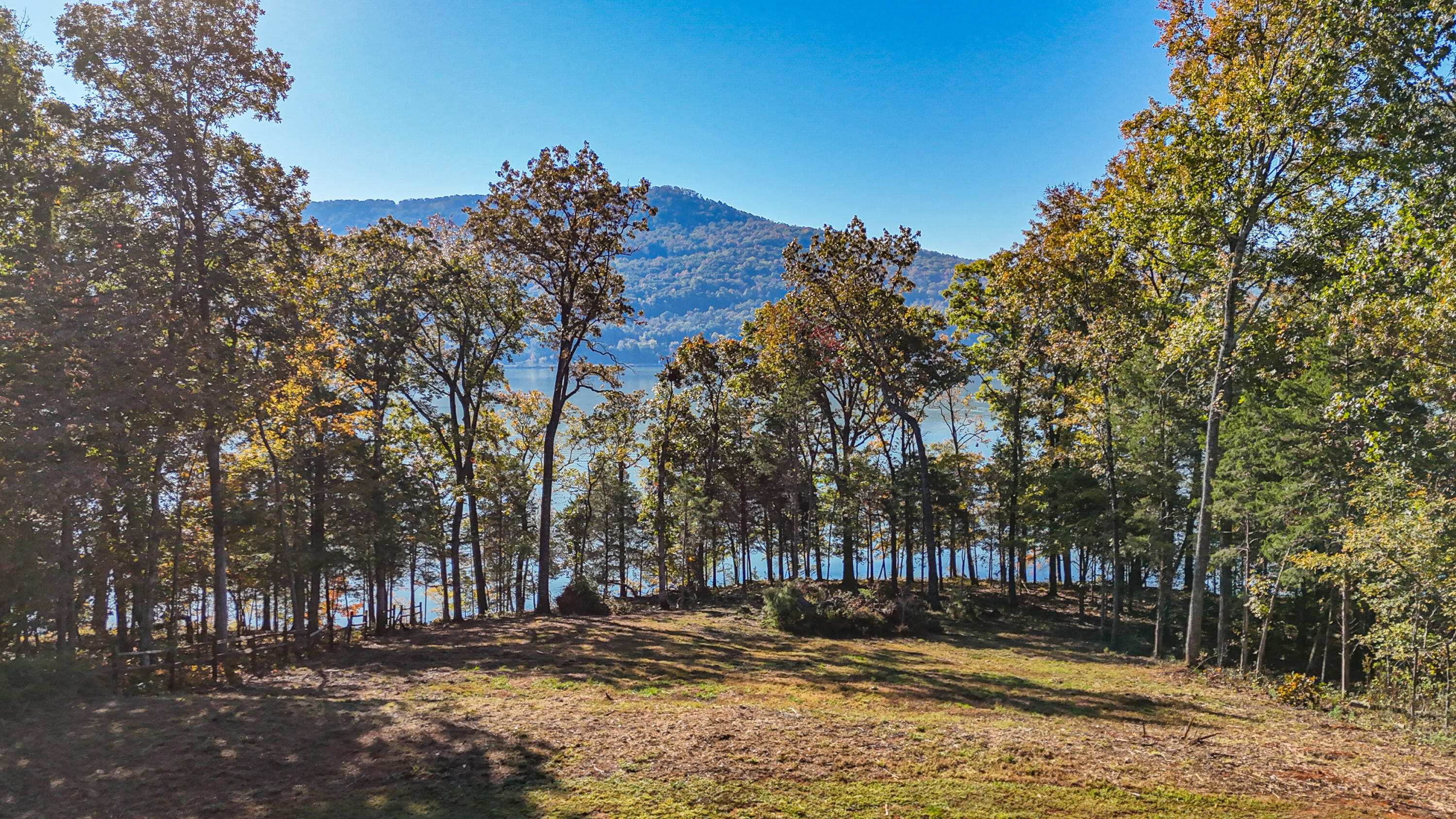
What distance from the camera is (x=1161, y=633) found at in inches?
774

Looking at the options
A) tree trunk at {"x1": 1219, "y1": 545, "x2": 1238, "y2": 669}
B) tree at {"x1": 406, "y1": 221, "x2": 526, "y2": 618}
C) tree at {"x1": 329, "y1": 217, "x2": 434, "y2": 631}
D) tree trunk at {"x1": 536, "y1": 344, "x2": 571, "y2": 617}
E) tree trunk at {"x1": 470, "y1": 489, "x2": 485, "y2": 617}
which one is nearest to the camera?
tree trunk at {"x1": 1219, "y1": 545, "x2": 1238, "y2": 669}

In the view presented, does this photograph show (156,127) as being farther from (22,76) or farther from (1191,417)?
(1191,417)

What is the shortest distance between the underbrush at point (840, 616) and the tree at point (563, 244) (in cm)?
825

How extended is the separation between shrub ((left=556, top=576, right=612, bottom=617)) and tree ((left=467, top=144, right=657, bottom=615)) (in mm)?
1063

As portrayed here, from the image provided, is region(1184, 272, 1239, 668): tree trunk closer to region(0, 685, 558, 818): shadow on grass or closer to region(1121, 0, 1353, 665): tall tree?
region(1121, 0, 1353, 665): tall tree

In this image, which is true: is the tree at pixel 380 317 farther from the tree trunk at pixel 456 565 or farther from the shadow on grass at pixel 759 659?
the shadow on grass at pixel 759 659

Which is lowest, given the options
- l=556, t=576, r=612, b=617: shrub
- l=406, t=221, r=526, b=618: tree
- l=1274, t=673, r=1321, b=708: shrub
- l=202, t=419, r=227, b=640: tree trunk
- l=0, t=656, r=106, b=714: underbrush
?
l=556, t=576, r=612, b=617: shrub

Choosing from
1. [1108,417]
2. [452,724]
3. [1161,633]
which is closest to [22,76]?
[452,724]

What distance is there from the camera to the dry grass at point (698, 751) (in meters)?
6.36

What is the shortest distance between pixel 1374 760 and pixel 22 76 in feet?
88.9

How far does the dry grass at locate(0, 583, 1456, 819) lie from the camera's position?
6.36 m

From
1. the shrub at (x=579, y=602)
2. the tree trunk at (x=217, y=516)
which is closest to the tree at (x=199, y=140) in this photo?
the tree trunk at (x=217, y=516)

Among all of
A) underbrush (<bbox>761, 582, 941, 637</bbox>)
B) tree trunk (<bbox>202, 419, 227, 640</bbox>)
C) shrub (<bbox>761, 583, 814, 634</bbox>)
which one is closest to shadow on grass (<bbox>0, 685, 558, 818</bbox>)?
tree trunk (<bbox>202, 419, 227, 640</bbox>)

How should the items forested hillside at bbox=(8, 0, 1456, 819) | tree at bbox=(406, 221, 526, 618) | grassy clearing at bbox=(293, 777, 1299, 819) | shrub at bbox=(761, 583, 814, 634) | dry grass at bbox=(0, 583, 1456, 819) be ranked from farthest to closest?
tree at bbox=(406, 221, 526, 618)
shrub at bbox=(761, 583, 814, 634)
forested hillside at bbox=(8, 0, 1456, 819)
dry grass at bbox=(0, 583, 1456, 819)
grassy clearing at bbox=(293, 777, 1299, 819)
